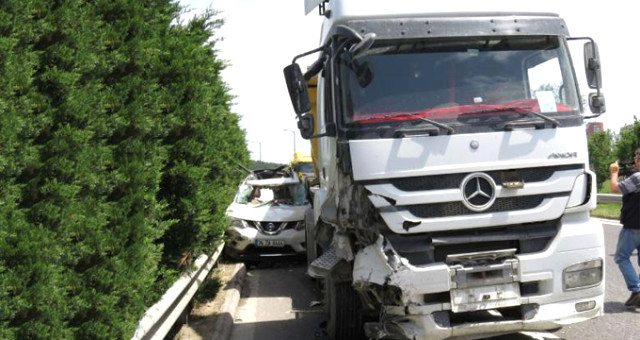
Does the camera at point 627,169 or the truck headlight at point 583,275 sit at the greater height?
the camera at point 627,169

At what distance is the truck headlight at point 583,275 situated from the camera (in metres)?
5.08

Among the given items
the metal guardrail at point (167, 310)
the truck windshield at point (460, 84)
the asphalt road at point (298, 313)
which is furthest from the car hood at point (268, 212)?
the truck windshield at point (460, 84)

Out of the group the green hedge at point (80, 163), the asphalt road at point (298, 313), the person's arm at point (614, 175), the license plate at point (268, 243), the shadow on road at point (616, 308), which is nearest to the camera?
the green hedge at point (80, 163)

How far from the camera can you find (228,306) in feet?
26.6

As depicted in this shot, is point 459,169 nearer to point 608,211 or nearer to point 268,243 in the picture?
point 268,243

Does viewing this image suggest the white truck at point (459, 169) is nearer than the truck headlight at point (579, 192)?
Yes

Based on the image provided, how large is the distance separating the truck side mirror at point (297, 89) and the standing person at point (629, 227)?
3909mm

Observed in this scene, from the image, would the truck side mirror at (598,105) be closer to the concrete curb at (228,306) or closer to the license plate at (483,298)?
the license plate at (483,298)

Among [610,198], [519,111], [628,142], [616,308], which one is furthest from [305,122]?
[628,142]

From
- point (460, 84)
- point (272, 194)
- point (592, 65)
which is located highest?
point (592, 65)

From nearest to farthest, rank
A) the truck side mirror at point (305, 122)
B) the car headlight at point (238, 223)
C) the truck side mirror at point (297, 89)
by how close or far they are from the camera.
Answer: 1. the truck side mirror at point (297, 89)
2. the truck side mirror at point (305, 122)
3. the car headlight at point (238, 223)

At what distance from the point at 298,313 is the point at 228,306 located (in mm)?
973

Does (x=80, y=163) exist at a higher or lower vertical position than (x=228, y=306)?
higher

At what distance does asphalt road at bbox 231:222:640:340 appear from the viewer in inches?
251
